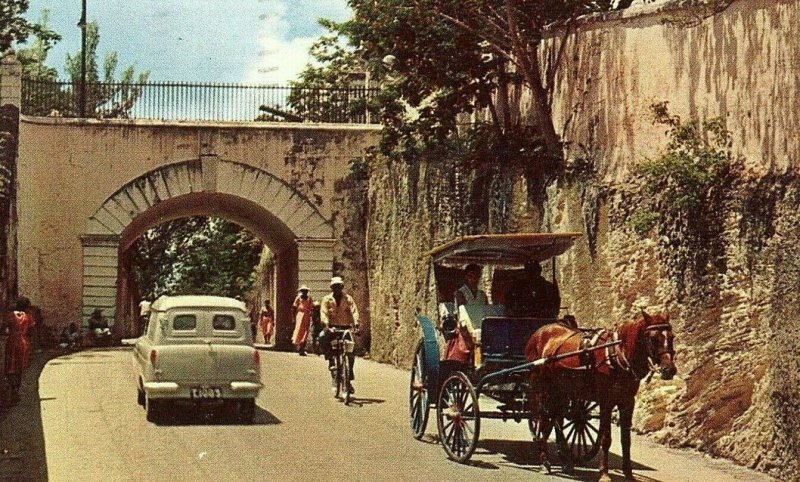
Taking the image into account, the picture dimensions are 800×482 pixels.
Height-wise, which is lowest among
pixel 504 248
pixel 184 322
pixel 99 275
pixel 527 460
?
pixel 527 460

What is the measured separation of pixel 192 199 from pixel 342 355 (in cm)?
1404

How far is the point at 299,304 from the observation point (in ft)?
75.7

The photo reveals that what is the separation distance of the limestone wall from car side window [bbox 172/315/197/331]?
4.65 m

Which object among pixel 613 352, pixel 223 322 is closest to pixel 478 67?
pixel 223 322

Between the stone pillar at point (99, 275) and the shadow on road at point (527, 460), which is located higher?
the stone pillar at point (99, 275)

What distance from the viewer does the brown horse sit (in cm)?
948

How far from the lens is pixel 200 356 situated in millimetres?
13453

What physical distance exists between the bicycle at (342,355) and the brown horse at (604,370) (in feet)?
16.1

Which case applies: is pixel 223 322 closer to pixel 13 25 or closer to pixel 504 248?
pixel 504 248

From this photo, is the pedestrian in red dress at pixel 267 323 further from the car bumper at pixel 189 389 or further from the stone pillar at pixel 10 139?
the car bumper at pixel 189 389

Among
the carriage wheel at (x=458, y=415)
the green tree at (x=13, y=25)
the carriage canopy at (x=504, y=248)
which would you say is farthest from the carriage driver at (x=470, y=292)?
the green tree at (x=13, y=25)

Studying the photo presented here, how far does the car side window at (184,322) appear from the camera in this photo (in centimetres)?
1381

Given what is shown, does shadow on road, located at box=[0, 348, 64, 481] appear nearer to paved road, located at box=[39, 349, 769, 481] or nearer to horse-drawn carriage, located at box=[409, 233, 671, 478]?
paved road, located at box=[39, 349, 769, 481]

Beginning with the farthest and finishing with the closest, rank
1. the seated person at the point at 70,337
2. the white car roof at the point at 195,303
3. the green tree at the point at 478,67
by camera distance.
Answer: the seated person at the point at 70,337 → the green tree at the point at 478,67 → the white car roof at the point at 195,303
